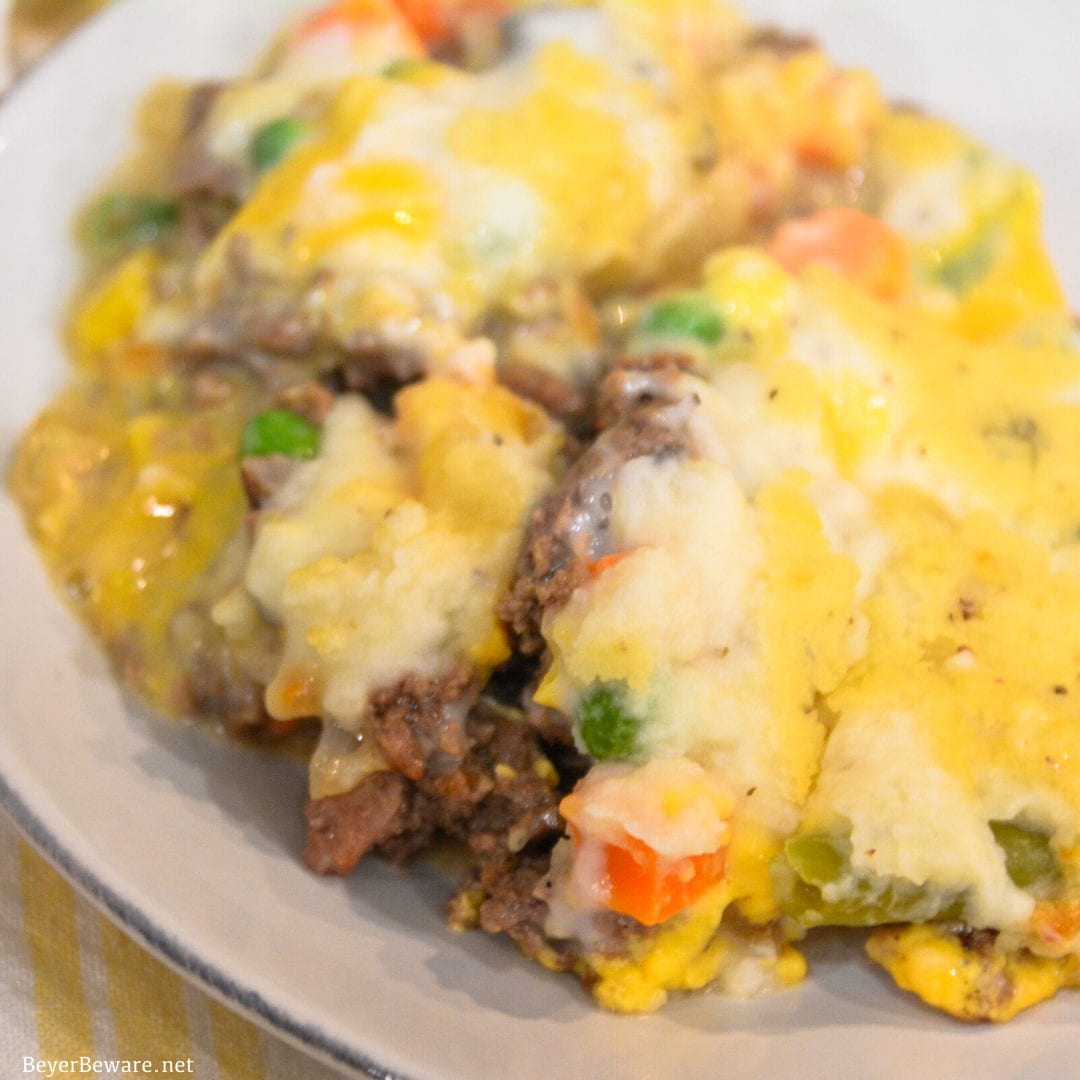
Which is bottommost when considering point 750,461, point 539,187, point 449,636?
point 449,636

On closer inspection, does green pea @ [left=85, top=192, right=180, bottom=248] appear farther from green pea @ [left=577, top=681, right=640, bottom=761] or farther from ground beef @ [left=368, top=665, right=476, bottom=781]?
green pea @ [left=577, top=681, right=640, bottom=761]

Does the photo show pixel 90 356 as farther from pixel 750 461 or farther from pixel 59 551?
pixel 750 461

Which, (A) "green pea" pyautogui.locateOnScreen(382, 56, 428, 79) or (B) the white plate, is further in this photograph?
(A) "green pea" pyautogui.locateOnScreen(382, 56, 428, 79)

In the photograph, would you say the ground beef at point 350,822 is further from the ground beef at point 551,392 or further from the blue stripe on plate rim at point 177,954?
the ground beef at point 551,392

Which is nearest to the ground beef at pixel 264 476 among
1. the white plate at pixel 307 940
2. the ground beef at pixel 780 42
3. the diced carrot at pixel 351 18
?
the white plate at pixel 307 940

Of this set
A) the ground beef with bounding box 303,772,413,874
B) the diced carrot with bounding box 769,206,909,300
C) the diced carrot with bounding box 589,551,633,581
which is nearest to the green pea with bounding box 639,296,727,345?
the diced carrot with bounding box 769,206,909,300

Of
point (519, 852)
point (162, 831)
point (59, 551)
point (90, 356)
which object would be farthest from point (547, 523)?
point (90, 356)
